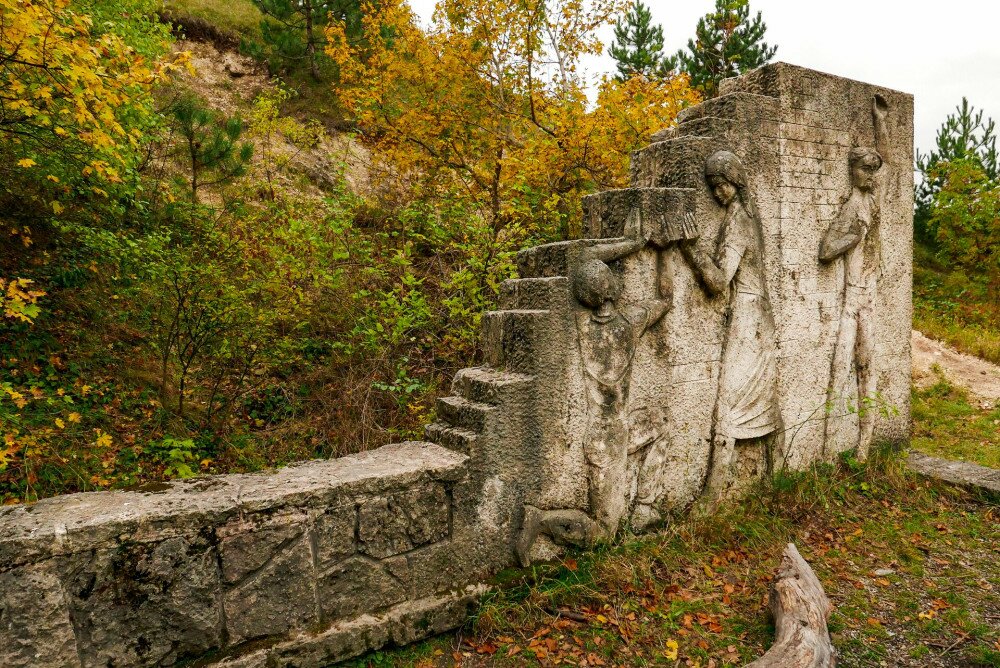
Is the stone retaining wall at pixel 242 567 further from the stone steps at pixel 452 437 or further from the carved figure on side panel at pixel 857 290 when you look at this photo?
the carved figure on side panel at pixel 857 290

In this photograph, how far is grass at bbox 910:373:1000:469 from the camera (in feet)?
21.0

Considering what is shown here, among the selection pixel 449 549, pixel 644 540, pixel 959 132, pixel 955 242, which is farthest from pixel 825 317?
pixel 959 132

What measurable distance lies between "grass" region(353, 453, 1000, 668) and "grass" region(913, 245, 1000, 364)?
21.5 feet

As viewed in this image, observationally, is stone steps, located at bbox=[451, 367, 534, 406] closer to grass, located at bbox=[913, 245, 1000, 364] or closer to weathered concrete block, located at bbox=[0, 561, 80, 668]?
weathered concrete block, located at bbox=[0, 561, 80, 668]

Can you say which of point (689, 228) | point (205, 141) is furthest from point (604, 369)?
point (205, 141)

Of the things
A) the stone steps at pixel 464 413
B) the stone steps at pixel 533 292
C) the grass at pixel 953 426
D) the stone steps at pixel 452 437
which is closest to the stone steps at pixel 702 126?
the stone steps at pixel 533 292

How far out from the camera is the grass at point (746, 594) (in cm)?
342

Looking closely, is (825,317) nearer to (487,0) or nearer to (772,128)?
(772,128)

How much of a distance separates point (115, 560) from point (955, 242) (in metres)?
15.7

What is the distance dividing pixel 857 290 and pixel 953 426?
10.8 feet

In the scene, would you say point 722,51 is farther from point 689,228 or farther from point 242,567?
A: point 242,567

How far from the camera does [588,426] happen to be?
4.02m

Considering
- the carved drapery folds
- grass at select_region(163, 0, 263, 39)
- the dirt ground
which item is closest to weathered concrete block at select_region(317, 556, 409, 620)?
the carved drapery folds

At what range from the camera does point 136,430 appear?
559 centimetres
